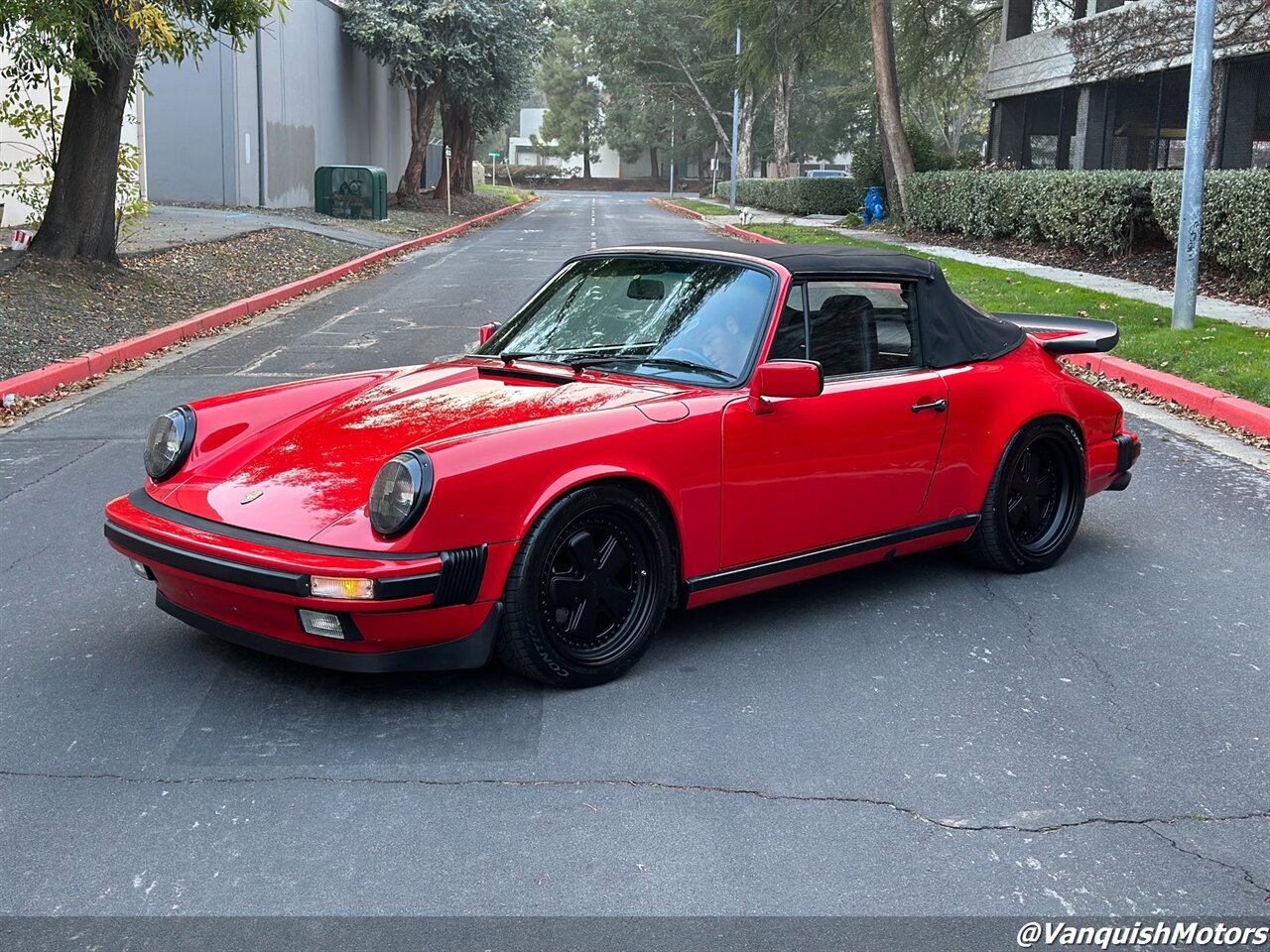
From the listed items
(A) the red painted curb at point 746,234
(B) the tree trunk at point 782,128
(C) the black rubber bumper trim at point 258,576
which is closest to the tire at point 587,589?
(C) the black rubber bumper trim at point 258,576

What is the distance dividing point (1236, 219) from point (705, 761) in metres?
13.2

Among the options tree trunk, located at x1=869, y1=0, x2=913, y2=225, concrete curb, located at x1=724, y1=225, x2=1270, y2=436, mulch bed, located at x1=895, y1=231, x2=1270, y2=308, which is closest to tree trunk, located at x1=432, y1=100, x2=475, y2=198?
tree trunk, located at x1=869, y1=0, x2=913, y2=225

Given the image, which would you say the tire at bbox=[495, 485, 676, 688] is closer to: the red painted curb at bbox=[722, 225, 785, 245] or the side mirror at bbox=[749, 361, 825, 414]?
the side mirror at bbox=[749, 361, 825, 414]

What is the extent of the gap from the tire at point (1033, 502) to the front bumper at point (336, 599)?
2422 mm

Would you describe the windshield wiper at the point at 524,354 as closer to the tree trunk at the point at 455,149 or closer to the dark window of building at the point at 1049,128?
the dark window of building at the point at 1049,128

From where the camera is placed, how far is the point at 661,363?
489cm

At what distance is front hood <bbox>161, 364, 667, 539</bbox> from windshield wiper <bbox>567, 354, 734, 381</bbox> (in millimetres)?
197

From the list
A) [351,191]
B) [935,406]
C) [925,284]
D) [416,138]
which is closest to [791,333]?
[935,406]

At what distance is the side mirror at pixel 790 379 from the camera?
4.53 metres

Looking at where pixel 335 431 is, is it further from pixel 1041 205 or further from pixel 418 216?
pixel 418 216

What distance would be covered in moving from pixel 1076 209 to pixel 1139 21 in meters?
7.61

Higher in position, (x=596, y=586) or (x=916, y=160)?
(x=916, y=160)

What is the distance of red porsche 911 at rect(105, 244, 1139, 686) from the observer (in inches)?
156

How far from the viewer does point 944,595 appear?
547cm
